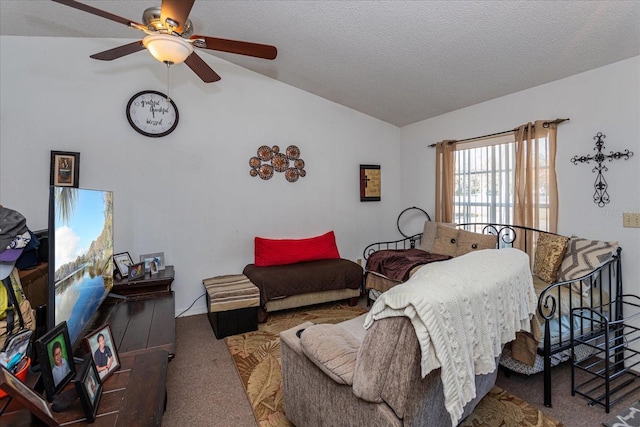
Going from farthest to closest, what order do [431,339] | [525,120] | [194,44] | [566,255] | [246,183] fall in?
[246,183] → [525,120] → [566,255] → [194,44] → [431,339]

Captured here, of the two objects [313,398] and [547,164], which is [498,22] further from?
[313,398]

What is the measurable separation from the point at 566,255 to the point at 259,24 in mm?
3241

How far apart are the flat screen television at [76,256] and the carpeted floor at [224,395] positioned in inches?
33.1

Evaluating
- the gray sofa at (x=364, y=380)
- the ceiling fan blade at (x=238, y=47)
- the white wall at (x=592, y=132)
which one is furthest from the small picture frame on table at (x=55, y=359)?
the white wall at (x=592, y=132)

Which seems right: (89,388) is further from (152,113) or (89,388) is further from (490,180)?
(490,180)

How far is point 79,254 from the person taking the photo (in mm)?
1541

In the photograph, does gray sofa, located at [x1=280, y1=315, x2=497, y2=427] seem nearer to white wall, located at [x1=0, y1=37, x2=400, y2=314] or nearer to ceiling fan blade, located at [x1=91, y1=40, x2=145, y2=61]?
ceiling fan blade, located at [x1=91, y1=40, x2=145, y2=61]

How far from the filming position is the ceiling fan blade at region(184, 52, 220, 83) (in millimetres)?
2399

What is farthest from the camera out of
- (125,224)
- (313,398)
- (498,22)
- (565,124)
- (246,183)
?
(246,183)

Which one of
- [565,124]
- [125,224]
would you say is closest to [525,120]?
[565,124]

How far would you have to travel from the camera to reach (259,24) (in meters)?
2.90

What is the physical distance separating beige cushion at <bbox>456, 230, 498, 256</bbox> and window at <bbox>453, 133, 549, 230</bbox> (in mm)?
Answer: 309

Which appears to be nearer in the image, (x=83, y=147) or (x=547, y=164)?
(x=547, y=164)

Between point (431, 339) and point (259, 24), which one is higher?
point (259, 24)
